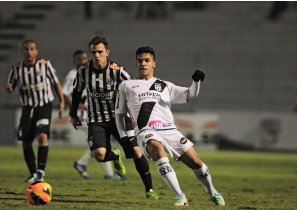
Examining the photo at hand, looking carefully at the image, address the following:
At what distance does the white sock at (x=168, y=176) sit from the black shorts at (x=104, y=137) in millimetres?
1262

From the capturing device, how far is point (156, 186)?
36.9ft

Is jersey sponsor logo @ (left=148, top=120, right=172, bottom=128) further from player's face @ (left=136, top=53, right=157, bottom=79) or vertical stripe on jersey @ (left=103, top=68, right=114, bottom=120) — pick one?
vertical stripe on jersey @ (left=103, top=68, right=114, bottom=120)

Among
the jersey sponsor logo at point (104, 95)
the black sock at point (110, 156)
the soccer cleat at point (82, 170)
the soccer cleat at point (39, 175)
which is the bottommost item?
the soccer cleat at point (82, 170)

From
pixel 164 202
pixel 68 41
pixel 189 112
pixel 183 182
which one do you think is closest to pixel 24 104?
pixel 183 182

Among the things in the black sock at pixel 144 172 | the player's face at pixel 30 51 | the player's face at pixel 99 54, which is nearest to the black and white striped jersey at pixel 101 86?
the player's face at pixel 99 54

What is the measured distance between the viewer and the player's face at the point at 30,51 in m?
11.0

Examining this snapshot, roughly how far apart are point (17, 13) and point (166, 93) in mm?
21338

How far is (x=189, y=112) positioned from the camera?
2305 cm

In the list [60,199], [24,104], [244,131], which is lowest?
[244,131]

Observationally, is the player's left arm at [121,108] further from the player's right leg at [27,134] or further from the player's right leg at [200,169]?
the player's right leg at [27,134]

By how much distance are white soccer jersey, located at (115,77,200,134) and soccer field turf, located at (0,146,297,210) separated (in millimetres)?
898

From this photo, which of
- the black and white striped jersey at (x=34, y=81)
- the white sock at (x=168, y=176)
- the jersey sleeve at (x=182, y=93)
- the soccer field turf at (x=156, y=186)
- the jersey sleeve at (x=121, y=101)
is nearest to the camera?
the white sock at (x=168, y=176)

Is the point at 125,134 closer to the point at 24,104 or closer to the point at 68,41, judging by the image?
the point at 24,104

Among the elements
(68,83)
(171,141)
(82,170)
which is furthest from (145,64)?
(68,83)
